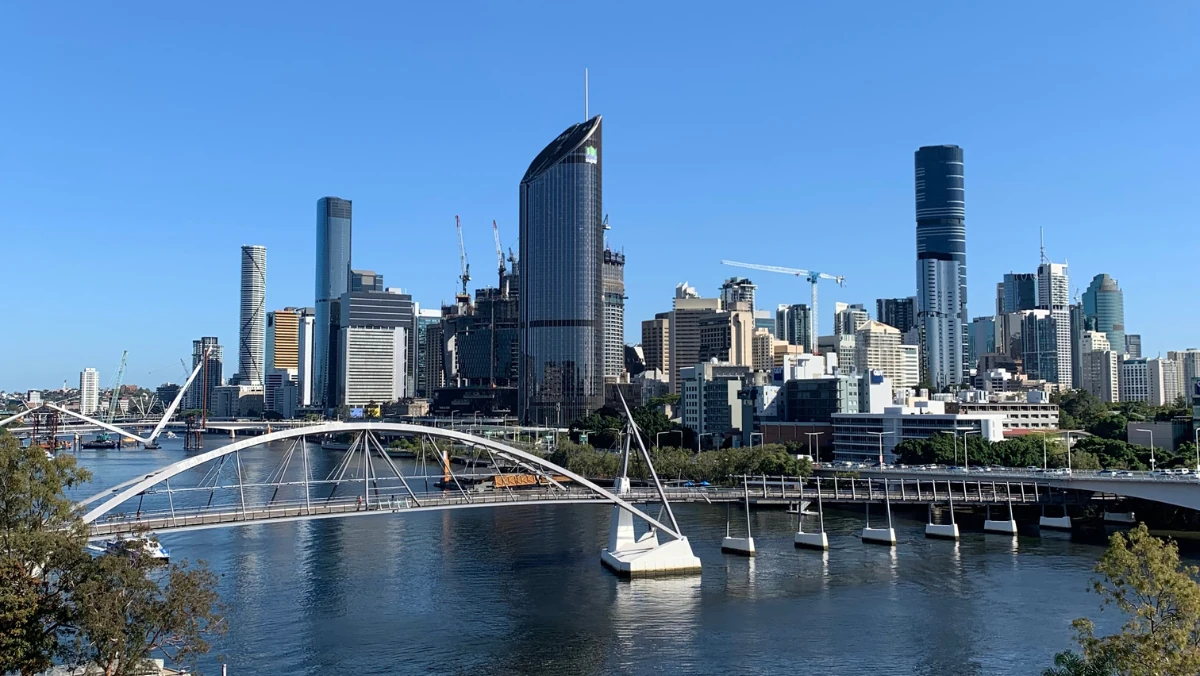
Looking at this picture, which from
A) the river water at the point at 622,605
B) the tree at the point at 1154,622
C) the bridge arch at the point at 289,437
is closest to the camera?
the tree at the point at 1154,622

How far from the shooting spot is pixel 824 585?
66750 millimetres

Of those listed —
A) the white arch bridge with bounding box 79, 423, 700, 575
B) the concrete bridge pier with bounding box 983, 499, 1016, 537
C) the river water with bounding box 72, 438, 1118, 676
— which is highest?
the white arch bridge with bounding box 79, 423, 700, 575

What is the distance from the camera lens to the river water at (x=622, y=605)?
48.8m

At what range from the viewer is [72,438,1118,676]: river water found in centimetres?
4884

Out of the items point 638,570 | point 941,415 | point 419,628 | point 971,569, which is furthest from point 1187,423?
point 419,628

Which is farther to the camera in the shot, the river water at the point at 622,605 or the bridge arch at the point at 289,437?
the river water at the point at 622,605

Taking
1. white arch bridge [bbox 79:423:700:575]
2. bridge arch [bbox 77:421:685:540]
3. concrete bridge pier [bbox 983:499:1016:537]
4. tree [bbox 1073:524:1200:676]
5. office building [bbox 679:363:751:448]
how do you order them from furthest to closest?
office building [bbox 679:363:751:448] → concrete bridge pier [bbox 983:499:1016:537] → white arch bridge [bbox 79:423:700:575] → bridge arch [bbox 77:421:685:540] → tree [bbox 1073:524:1200:676]

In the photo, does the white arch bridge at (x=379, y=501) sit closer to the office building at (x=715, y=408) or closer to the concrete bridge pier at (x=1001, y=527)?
the concrete bridge pier at (x=1001, y=527)

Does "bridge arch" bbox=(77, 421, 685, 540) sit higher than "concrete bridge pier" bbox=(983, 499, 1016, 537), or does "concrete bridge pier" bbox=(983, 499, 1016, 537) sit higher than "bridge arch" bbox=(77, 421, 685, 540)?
"bridge arch" bbox=(77, 421, 685, 540)

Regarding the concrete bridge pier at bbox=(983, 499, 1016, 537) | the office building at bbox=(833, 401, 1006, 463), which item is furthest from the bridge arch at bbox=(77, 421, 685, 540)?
the office building at bbox=(833, 401, 1006, 463)

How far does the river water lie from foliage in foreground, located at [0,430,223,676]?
6184 mm

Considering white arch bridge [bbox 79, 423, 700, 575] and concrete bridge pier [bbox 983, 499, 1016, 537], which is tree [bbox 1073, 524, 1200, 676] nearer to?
white arch bridge [bbox 79, 423, 700, 575]

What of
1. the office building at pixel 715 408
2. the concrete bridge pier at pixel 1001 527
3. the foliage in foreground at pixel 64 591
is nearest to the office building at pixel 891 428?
the office building at pixel 715 408

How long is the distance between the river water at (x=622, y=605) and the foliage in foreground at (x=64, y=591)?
20.3ft
